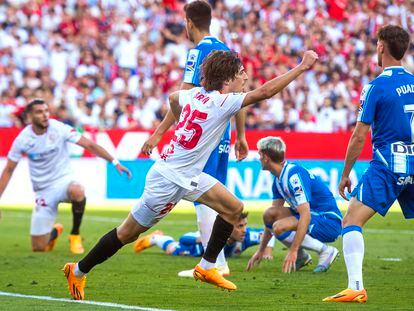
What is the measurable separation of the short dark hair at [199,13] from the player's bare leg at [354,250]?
2.78 meters

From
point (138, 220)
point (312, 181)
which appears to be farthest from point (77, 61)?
point (138, 220)

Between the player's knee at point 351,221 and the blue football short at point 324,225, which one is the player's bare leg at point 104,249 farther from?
the blue football short at point 324,225

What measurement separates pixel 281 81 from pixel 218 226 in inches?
60.0

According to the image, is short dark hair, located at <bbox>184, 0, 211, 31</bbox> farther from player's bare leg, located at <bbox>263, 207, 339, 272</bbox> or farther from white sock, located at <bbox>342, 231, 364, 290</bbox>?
white sock, located at <bbox>342, 231, 364, 290</bbox>

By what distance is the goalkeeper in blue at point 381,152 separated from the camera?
7.76 metres

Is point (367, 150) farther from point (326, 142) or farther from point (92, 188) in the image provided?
point (92, 188)

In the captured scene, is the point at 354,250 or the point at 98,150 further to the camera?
the point at 98,150

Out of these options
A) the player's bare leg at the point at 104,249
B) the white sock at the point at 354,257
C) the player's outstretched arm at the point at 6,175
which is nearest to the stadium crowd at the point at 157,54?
the player's outstretched arm at the point at 6,175

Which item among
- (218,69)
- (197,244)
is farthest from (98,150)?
(218,69)

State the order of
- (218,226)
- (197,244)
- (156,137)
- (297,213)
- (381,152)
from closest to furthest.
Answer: (381,152) → (218,226) → (156,137) → (297,213) → (197,244)

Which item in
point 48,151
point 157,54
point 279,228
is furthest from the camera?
point 157,54

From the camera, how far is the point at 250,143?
23.1 meters

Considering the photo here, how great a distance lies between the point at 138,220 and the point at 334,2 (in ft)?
77.4

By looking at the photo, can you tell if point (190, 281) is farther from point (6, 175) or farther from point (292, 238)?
point (6, 175)
